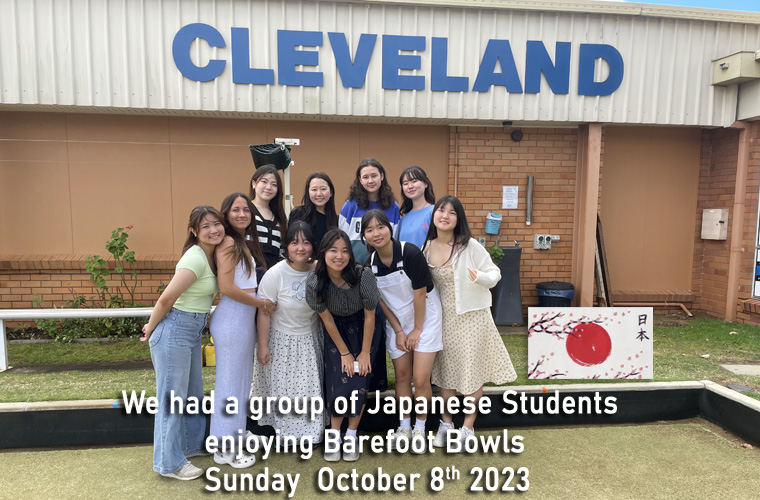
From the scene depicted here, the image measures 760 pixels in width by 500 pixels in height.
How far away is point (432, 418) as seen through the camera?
3.51 meters

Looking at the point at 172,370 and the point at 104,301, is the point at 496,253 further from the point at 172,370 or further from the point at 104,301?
the point at 104,301

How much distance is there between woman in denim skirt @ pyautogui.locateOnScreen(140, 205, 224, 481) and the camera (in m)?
2.66

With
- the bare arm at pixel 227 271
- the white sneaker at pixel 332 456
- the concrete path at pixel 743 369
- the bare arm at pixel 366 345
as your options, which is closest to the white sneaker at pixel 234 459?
the white sneaker at pixel 332 456

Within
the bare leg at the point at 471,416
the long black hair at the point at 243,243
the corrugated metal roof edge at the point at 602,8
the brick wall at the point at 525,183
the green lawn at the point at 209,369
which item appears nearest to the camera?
the long black hair at the point at 243,243

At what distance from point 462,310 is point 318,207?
127 centimetres

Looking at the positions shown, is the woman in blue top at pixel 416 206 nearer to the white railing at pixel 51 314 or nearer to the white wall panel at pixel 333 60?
the white wall panel at pixel 333 60

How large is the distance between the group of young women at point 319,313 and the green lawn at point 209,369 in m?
0.91

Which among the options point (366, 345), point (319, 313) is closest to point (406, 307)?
point (366, 345)

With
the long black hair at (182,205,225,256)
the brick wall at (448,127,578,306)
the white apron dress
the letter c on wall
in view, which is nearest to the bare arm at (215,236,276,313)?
the long black hair at (182,205,225,256)

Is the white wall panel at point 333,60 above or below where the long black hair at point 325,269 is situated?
above

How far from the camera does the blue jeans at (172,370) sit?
2695 millimetres

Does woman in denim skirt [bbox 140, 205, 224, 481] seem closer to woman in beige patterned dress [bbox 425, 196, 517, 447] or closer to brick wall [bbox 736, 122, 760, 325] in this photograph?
woman in beige patterned dress [bbox 425, 196, 517, 447]

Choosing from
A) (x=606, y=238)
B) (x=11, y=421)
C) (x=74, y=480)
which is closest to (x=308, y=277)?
(x=74, y=480)

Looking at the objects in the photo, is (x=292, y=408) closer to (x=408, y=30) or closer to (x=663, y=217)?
(x=408, y=30)
